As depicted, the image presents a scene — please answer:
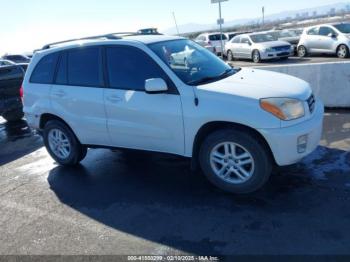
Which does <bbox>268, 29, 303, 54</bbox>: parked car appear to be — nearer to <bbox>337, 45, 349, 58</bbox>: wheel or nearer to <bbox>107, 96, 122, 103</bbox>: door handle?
<bbox>337, 45, 349, 58</bbox>: wheel

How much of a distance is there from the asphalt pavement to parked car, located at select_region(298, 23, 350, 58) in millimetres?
13440

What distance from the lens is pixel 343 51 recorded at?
17938mm

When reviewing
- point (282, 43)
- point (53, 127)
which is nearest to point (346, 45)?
point (282, 43)

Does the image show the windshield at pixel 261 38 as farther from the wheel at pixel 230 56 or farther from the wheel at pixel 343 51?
the wheel at pixel 343 51

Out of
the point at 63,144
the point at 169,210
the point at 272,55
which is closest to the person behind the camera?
the point at 169,210

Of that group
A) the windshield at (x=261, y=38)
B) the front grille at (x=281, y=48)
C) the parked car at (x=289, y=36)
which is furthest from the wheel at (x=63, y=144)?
the parked car at (x=289, y=36)

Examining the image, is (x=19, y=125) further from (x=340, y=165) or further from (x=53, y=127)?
(x=340, y=165)

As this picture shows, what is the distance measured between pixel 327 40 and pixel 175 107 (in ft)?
53.9

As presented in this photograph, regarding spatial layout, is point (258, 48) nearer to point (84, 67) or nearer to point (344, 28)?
point (344, 28)

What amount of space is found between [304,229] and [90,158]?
3802mm

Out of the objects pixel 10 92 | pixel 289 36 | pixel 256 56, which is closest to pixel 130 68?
pixel 10 92

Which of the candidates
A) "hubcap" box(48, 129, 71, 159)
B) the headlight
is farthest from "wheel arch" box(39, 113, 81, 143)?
the headlight

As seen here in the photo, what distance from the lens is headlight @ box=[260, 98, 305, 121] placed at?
4.17 m

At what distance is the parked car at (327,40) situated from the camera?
18.0 meters
